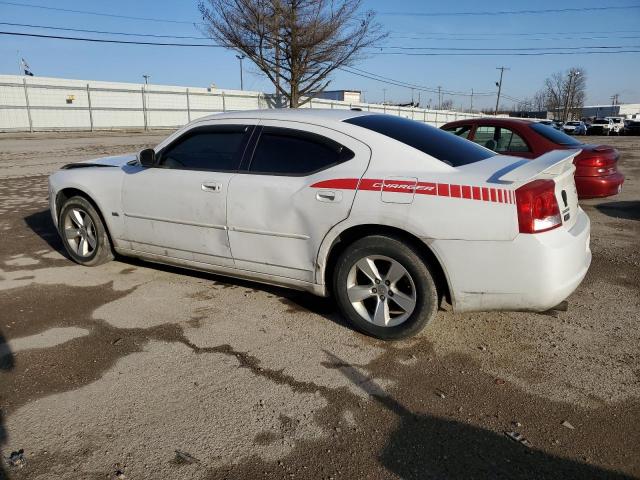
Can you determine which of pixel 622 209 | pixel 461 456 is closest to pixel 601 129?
pixel 622 209

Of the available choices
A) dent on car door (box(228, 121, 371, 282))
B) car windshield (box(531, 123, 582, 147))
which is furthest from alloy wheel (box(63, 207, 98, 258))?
car windshield (box(531, 123, 582, 147))

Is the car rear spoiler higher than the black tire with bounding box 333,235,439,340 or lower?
higher

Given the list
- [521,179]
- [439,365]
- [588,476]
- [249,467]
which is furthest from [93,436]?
[521,179]

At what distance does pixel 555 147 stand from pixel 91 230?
609cm

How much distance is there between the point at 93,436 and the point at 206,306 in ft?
5.67

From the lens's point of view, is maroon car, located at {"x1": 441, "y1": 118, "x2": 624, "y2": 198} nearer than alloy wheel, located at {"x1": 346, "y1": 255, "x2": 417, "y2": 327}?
No

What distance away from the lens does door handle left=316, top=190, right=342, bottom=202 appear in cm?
354

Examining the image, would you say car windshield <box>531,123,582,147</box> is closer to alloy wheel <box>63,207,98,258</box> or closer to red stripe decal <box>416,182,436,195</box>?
red stripe decal <box>416,182,436,195</box>

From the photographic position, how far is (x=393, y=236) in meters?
3.44

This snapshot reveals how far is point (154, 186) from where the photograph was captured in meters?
4.50

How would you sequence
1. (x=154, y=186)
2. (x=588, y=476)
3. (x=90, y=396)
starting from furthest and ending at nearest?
(x=154, y=186), (x=90, y=396), (x=588, y=476)

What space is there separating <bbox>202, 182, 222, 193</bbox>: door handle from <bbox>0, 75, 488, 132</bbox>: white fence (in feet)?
95.8

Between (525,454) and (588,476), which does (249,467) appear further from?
(588,476)

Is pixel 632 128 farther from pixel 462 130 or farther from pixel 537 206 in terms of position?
pixel 537 206
